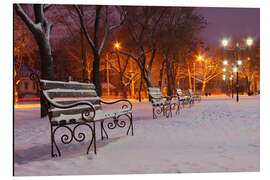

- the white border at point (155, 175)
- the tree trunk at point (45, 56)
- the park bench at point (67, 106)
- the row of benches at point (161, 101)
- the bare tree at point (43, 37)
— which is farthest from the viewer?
the tree trunk at point (45, 56)

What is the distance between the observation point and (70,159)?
3754mm

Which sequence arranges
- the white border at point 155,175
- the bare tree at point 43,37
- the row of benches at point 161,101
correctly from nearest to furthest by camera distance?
1. the white border at point 155,175
2. the row of benches at point 161,101
3. the bare tree at point 43,37

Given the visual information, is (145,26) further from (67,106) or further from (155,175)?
(155,175)

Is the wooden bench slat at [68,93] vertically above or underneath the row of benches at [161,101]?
above

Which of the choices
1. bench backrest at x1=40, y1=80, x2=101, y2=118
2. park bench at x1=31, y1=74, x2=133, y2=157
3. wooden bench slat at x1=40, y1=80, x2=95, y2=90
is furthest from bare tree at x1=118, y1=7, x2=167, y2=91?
park bench at x1=31, y1=74, x2=133, y2=157

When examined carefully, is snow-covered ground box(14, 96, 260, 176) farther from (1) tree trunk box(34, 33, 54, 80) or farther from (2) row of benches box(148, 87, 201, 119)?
(1) tree trunk box(34, 33, 54, 80)

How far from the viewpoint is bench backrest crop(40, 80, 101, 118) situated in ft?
12.6

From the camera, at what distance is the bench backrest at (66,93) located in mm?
3836

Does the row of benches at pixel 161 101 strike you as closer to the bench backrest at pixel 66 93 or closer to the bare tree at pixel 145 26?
the bench backrest at pixel 66 93

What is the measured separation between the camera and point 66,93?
14.4ft

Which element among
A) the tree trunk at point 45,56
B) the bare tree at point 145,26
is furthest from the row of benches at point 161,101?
the bare tree at point 145,26

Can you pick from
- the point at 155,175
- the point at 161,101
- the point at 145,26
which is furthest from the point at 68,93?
the point at 145,26

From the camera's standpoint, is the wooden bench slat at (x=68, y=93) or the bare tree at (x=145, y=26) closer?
the wooden bench slat at (x=68, y=93)
